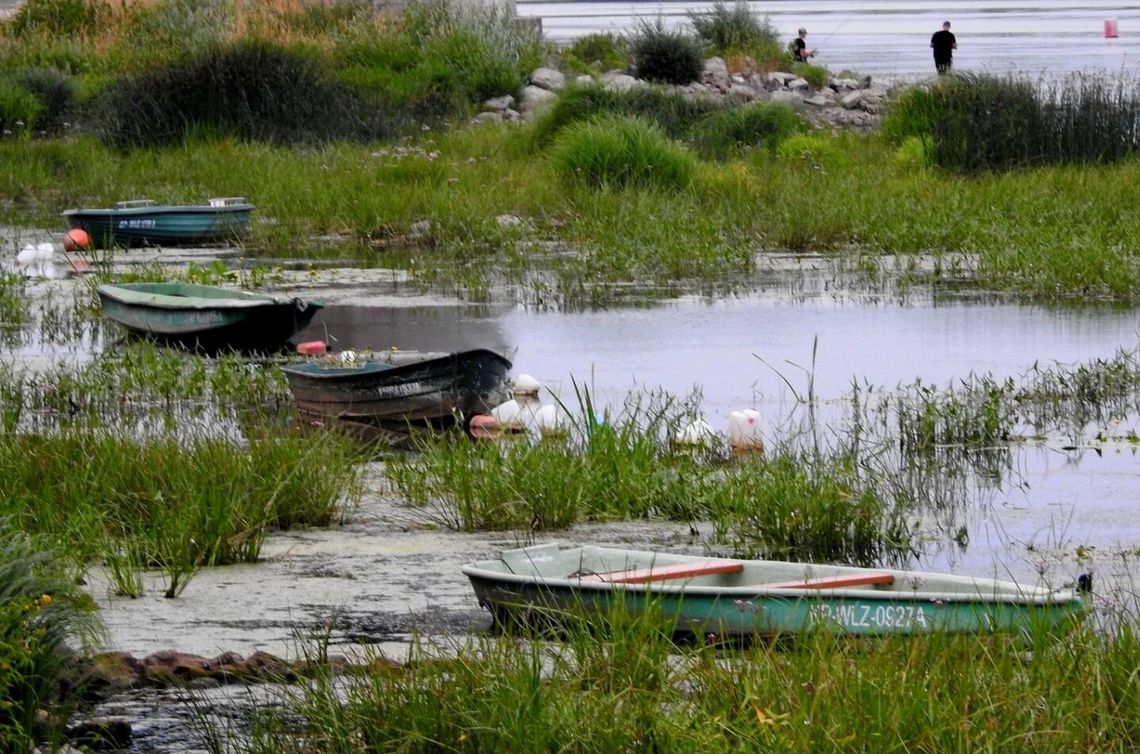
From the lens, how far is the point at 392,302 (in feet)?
57.1

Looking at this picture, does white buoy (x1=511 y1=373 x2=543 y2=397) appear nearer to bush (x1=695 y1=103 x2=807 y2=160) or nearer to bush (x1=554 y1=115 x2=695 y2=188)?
bush (x1=554 y1=115 x2=695 y2=188)

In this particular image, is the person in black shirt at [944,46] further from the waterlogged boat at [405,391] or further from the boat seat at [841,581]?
the boat seat at [841,581]

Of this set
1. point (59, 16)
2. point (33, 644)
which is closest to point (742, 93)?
point (59, 16)

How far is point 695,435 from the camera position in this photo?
10.7 metres

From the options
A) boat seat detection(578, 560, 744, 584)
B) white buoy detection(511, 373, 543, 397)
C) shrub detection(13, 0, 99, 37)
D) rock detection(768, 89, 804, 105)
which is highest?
shrub detection(13, 0, 99, 37)

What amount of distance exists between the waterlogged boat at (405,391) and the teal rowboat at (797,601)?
463 centimetres

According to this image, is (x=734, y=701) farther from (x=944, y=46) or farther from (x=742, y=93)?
(x=944, y=46)

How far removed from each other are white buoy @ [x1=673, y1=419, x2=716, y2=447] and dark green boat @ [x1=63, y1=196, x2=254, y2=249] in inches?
432

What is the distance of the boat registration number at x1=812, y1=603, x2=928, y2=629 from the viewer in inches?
250

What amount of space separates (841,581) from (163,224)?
50.4ft

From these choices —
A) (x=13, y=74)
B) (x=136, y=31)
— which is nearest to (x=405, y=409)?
(x=13, y=74)

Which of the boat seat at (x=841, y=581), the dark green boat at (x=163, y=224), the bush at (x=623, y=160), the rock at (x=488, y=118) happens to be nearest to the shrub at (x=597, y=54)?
the rock at (x=488, y=118)

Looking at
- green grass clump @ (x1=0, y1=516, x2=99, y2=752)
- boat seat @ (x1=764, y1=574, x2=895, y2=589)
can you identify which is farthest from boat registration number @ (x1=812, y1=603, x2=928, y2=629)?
green grass clump @ (x1=0, y1=516, x2=99, y2=752)

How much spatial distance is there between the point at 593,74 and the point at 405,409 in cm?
2826
